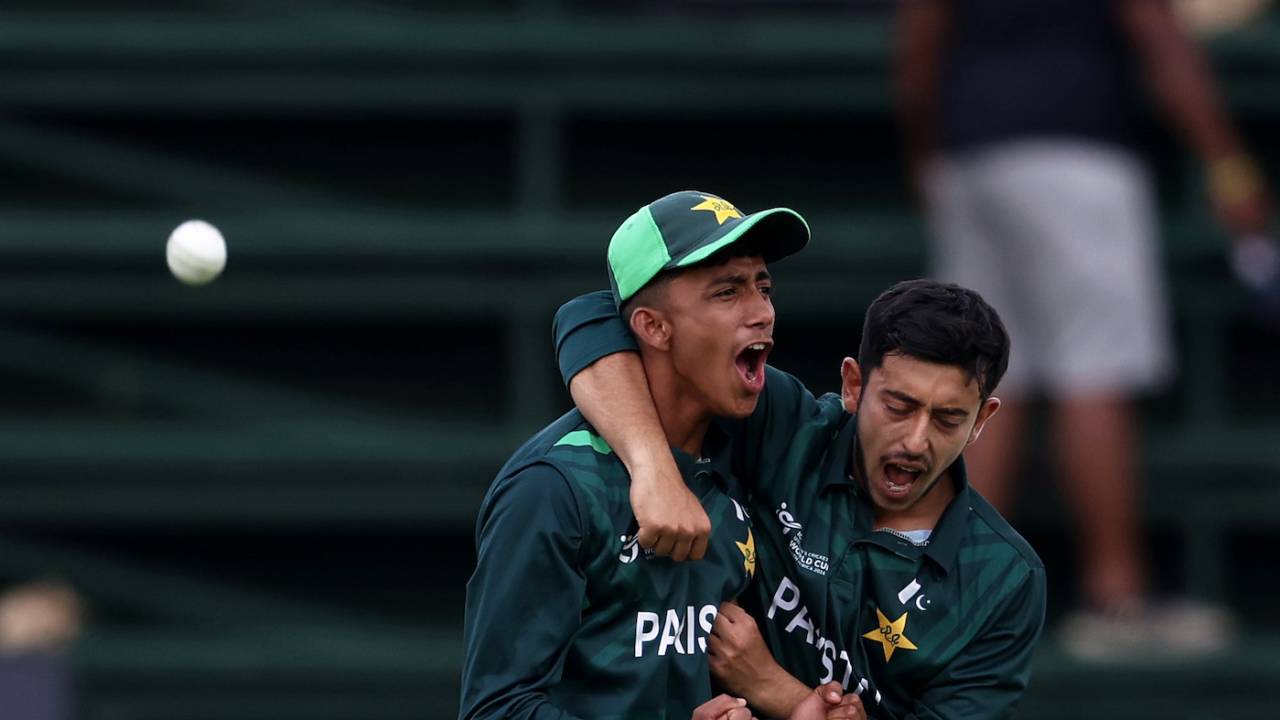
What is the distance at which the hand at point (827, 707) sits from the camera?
313 cm

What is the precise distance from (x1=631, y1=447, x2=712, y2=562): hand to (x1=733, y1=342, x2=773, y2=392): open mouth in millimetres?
200

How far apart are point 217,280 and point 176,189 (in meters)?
0.40

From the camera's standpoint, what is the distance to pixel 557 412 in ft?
22.0

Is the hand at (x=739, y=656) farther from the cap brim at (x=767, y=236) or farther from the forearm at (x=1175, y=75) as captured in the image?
the forearm at (x=1175, y=75)

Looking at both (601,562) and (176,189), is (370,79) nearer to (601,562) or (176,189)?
(176,189)

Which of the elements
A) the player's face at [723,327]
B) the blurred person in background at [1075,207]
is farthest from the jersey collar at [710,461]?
the blurred person in background at [1075,207]

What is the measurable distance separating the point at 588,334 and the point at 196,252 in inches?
121

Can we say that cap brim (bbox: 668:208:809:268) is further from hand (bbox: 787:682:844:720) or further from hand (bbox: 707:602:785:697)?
hand (bbox: 787:682:844:720)

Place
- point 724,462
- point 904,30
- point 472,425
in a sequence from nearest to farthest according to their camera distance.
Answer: point 724,462
point 904,30
point 472,425

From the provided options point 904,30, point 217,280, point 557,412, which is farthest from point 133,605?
point 904,30

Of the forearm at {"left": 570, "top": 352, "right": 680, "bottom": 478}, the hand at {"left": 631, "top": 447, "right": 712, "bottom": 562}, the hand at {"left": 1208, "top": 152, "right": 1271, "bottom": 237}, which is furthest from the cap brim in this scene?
the hand at {"left": 1208, "top": 152, "right": 1271, "bottom": 237}

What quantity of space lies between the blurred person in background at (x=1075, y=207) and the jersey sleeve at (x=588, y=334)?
246cm

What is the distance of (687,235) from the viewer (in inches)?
125

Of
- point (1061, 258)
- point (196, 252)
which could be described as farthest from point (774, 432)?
point (196, 252)
